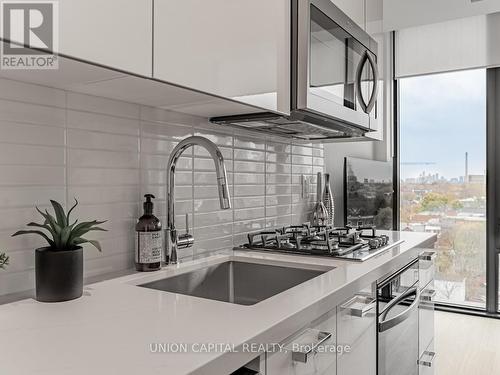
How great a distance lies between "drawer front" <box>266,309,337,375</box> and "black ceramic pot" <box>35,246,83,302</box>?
19.5 inches

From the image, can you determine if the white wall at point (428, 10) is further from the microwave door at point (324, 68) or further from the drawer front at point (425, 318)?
the drawer front at point (425, 318)

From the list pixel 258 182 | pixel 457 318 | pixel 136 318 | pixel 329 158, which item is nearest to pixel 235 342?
pixel 136 318

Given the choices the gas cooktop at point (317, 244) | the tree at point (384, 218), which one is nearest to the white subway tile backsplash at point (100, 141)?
the gas cooktop at point (317, 244)

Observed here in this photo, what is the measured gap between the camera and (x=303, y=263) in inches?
58.4

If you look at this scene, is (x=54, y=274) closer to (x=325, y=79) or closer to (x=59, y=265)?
(x=59, y=265)

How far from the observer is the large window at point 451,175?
350 cm

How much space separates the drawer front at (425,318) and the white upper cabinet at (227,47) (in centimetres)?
120

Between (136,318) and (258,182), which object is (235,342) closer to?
(136,318)

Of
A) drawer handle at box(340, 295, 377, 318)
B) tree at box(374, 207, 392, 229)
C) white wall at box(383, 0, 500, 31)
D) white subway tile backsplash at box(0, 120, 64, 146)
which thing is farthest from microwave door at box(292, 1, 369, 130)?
white wall at box(383, 0, 500, 31)

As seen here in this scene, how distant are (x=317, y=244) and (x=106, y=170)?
0.92 m

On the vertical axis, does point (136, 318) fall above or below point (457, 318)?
above

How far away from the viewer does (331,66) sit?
1707 mm

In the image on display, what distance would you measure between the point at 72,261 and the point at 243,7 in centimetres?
84

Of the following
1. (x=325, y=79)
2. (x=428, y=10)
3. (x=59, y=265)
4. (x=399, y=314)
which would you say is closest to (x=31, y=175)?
(x=59, y=265)
